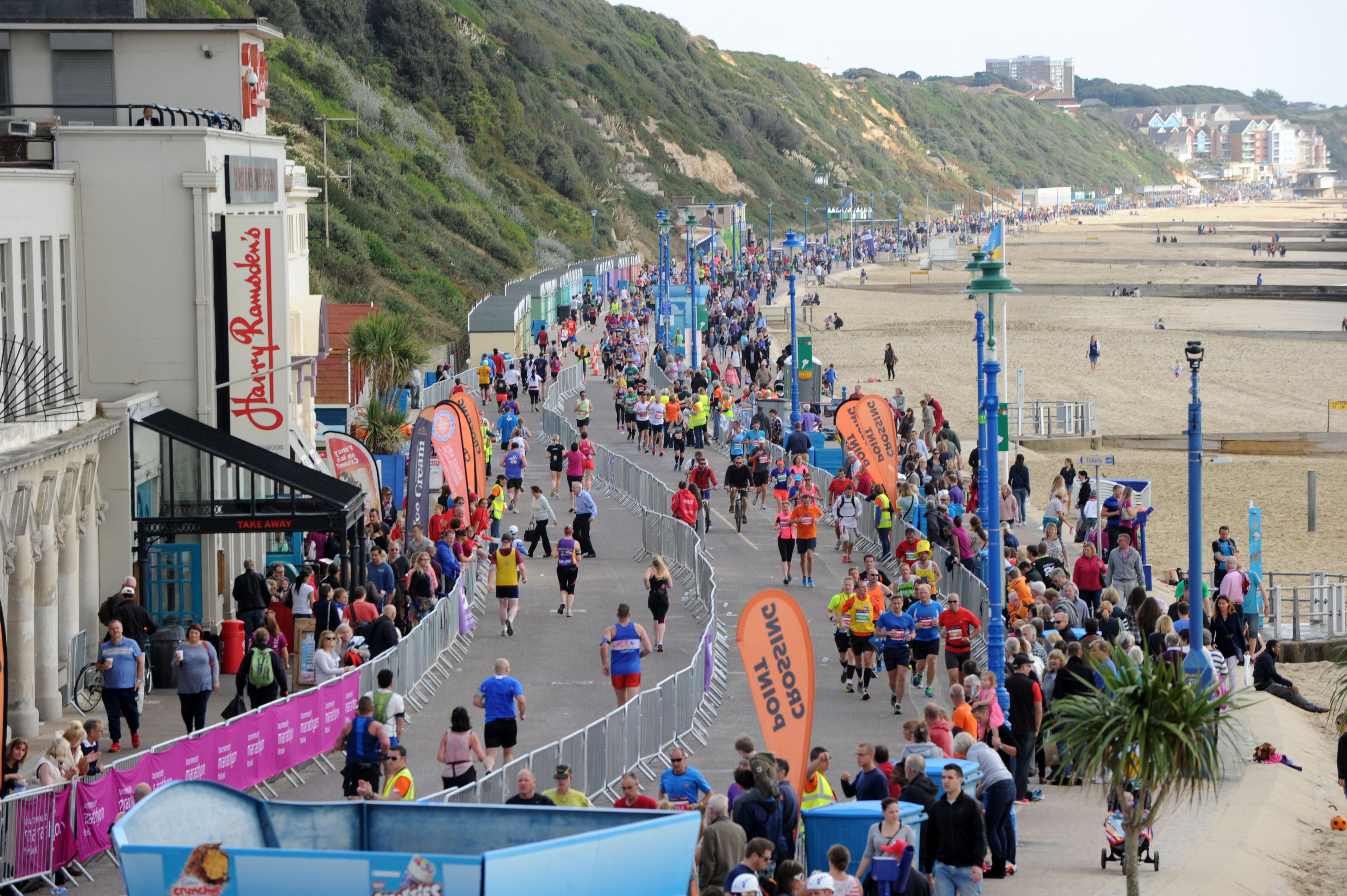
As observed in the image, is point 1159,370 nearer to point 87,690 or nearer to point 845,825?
point 87,690

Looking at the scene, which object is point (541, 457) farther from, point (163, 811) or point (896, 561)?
point (163, 811)

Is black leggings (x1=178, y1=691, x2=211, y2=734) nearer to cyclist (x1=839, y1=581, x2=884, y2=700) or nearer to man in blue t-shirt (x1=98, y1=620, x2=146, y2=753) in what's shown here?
man in blue t-shirt (x1=98, y1=620, x2=146, y2=753)

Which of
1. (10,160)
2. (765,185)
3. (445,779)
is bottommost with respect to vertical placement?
(445,779)

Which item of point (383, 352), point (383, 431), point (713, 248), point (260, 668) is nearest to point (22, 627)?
point (260, 668)

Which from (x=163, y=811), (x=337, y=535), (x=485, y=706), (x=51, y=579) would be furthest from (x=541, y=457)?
(x=163, y=811)

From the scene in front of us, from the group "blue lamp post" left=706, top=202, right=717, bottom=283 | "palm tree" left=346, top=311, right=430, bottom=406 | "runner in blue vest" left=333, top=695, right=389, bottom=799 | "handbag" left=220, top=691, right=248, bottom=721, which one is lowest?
"handbag" left=220, top=691, right=248, bottom=721

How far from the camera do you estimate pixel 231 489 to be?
806 inches

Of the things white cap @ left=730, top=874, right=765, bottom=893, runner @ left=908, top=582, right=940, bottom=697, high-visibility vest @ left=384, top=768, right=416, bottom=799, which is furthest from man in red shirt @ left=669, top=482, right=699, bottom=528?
white cap @ left=730, top=874, right=765, bottom=893

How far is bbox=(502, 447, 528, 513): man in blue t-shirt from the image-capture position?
27.0 metres

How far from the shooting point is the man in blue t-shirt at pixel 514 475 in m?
27.0

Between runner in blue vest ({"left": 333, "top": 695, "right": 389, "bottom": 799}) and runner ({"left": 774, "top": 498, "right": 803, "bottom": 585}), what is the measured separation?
9528 millimetres

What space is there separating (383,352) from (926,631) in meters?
20.9

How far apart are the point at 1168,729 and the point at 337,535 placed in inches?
411

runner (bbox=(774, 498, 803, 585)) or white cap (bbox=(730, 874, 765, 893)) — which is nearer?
white cap (bbox=(730, 874, 765, 893))
